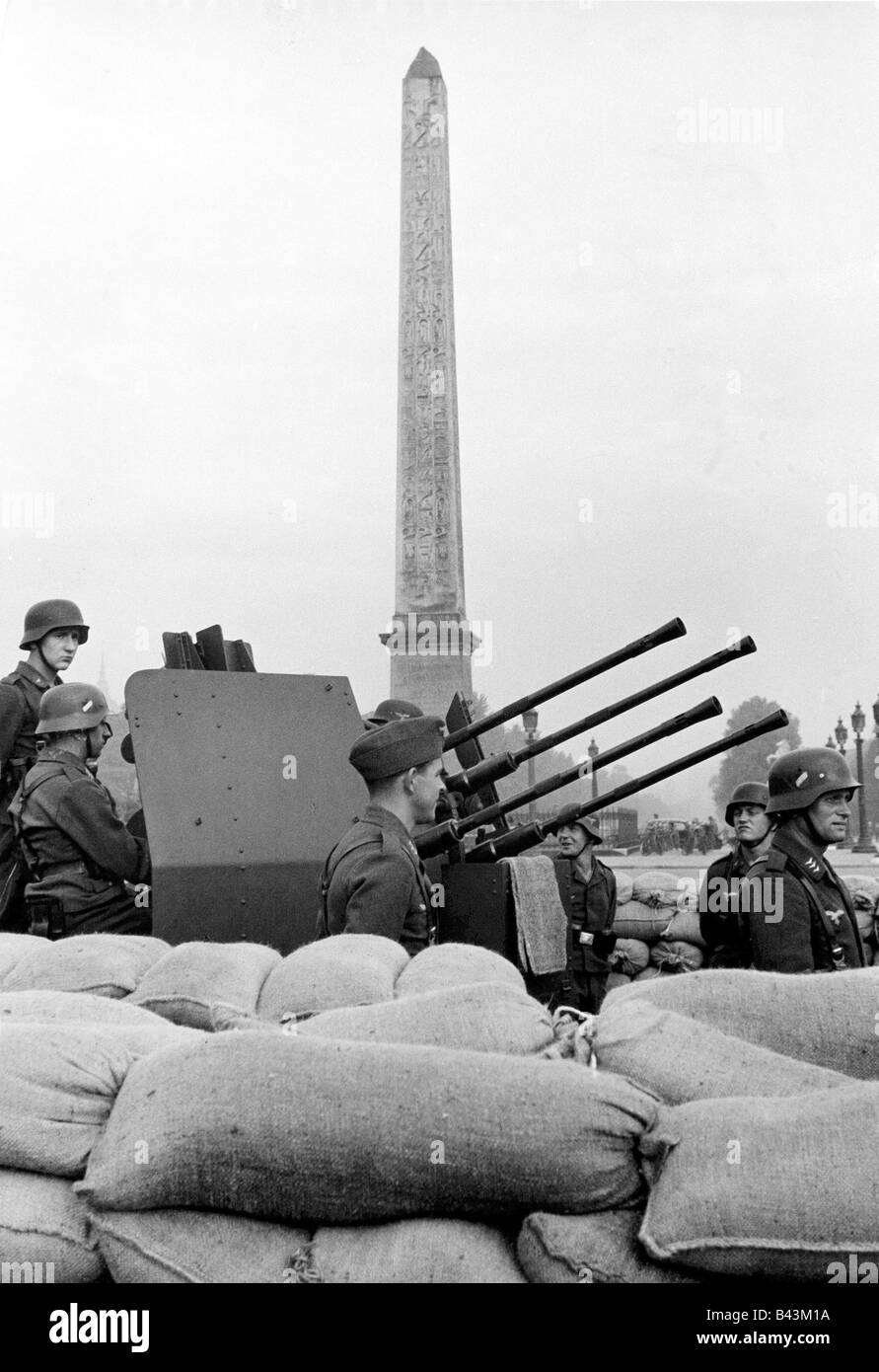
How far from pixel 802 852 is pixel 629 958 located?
11.8ft

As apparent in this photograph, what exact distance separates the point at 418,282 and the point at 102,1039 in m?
23.8

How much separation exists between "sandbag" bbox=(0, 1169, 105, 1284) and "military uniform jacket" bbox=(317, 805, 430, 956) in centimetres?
176

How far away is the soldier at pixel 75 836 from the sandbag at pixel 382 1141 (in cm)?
270

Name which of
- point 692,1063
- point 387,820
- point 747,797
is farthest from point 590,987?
point 692,1063

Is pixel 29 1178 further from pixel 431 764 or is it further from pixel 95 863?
pixel 95 863

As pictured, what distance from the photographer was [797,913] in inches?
165

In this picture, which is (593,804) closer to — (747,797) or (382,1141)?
(747,797)

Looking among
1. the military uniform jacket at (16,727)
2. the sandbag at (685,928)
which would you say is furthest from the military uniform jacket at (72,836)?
the sandbag at (685,928)

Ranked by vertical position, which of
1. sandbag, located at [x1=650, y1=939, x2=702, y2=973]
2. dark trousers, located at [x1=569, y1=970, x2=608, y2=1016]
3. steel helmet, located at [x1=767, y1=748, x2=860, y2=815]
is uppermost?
steel helmet, located at [x1=767, y1=748, x2=860, y2=815]

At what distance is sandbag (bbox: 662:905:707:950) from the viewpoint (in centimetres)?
777

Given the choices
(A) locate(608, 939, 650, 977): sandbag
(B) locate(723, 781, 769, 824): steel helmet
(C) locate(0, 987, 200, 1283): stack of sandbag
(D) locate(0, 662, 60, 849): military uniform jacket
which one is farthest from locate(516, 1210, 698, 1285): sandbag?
(A) locate(608, 939, 650, 977): sandbag

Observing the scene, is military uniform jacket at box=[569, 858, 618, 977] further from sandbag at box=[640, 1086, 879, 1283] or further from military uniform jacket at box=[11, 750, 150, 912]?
sandbag at box=[640, 1086, 879, 1283]

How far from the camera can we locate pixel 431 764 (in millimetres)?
4297
